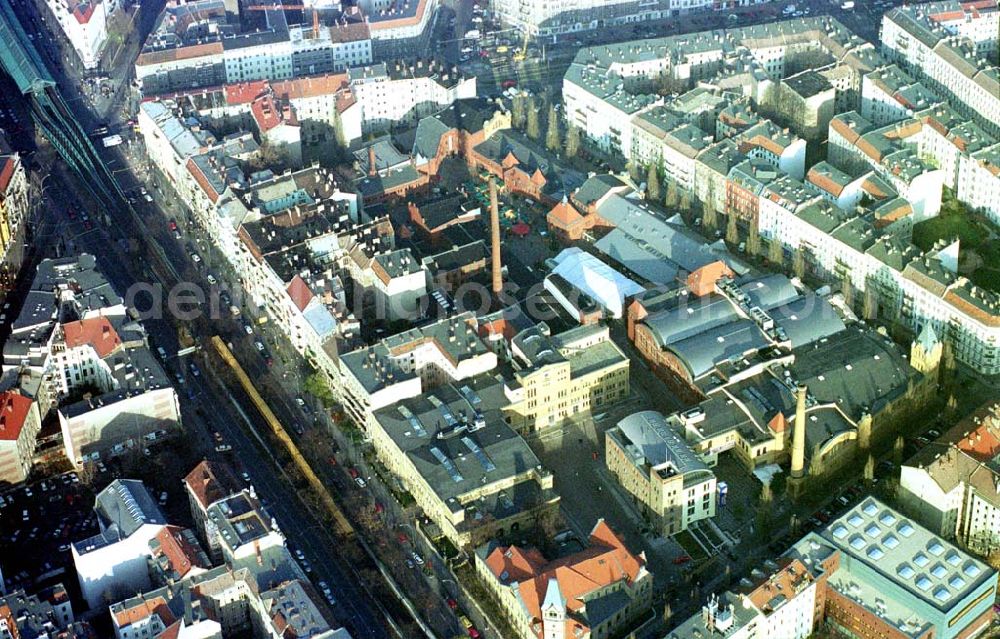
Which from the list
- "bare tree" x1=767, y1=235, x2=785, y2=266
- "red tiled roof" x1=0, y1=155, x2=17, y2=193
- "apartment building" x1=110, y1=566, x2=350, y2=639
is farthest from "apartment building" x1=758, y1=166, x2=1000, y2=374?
"red tiled roof" x1=0, y1=155, x2=17, y2=193

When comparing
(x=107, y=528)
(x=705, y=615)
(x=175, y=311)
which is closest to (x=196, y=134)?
(x=175, y=311)

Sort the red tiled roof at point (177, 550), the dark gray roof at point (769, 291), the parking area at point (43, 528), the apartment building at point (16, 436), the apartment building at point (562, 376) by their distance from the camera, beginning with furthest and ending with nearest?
the dark gray roof at point (769, 291) → the apartment building at point (562, 376) → the apartment building at point (16, 436) → the parking area at point (43, 528) → the red tiled roof at point (177, 550)

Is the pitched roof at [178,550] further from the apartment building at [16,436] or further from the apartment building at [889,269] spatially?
the apartment building at [889,269]

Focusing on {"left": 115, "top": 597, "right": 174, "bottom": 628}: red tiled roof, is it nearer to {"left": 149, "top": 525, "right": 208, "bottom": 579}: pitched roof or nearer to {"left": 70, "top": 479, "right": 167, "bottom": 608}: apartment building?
{"left": 149, "top": 525, "right": 208, "bottom": 579}: pitched roof

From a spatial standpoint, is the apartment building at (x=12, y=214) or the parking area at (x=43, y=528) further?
the apartment building at (x=12, y=214)

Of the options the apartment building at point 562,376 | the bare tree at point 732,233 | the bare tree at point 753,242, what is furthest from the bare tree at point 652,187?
the apartment building at point 562,376

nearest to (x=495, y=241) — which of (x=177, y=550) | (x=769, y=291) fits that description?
(x=769, y=291)

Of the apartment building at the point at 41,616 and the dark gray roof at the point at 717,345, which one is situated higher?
the apartment building at the point at 41,616

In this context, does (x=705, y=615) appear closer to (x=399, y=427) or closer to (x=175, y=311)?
(x=399, y=427)
